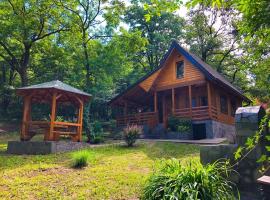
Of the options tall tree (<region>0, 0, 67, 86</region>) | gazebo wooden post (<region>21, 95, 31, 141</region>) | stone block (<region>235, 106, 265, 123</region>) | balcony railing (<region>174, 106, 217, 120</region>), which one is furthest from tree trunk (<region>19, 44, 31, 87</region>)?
stone block (<region>235, 106, 265, 123</region>)

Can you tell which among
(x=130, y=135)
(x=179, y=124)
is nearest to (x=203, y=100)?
(x=179, y=124)

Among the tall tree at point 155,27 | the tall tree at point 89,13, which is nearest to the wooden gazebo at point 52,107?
the tall tree at point 89,13

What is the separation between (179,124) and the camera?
713 inches

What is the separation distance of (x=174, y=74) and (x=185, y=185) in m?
16.5

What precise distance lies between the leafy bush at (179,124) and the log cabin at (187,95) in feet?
1.81

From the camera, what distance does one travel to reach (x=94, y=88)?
73.8 feet

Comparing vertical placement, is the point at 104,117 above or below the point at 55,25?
below

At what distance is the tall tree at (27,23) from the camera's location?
2050cm

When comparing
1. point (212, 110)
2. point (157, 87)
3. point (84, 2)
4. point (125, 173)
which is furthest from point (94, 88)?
point (125, 173)

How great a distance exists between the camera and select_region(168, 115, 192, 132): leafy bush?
57.5 feet

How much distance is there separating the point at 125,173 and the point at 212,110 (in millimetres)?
11645

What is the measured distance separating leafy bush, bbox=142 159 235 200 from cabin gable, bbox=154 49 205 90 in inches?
569

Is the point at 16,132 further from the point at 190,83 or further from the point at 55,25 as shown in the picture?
the point at 190,83

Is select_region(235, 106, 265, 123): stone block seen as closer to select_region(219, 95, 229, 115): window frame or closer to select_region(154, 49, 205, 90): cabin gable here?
select_region(154, 49, 205, 90): cabin gable
